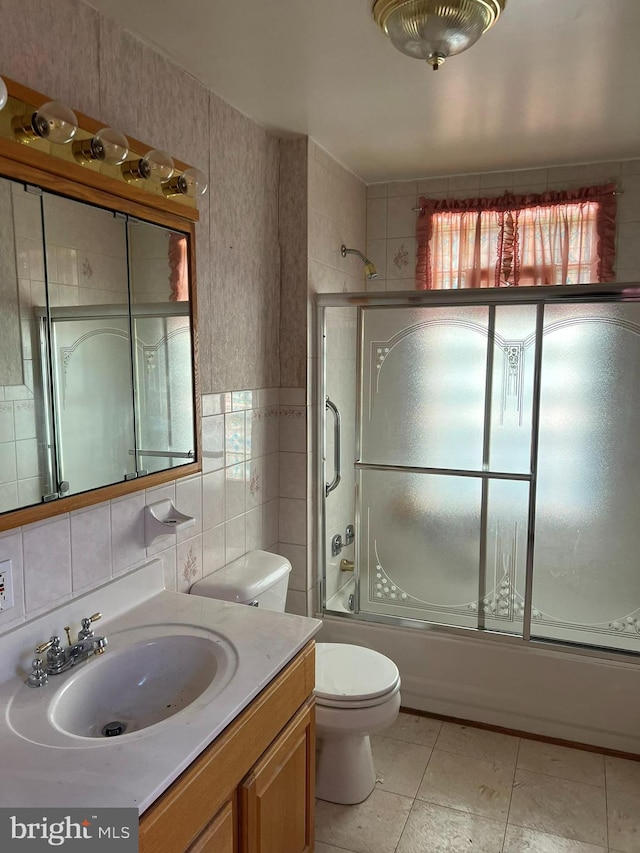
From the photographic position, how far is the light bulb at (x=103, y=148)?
1.52 m

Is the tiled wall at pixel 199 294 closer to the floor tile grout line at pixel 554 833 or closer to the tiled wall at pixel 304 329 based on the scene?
the tiled wall at pixel 304 329

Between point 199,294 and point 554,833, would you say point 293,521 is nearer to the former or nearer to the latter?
point 199,294

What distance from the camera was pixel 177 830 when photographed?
3.91 ft

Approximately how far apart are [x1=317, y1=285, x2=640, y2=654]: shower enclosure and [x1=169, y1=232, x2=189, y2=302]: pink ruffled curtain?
0.90 metres

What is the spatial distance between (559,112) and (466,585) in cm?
192

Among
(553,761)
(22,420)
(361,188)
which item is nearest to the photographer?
(22,420)

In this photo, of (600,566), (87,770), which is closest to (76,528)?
(87,770)

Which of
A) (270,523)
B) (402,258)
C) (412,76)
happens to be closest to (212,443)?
(270,523)

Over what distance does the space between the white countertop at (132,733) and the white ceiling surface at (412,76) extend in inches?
64.3

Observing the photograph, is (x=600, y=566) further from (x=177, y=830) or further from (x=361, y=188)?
(x=361, y=188)

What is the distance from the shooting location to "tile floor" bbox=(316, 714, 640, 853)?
2.08 metres

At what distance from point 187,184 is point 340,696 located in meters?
1.70

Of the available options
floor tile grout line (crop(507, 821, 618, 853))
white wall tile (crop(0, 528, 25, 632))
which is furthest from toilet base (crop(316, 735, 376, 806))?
white wall tile (crop(0, 528, 25, 632))

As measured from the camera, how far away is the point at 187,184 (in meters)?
1.86
